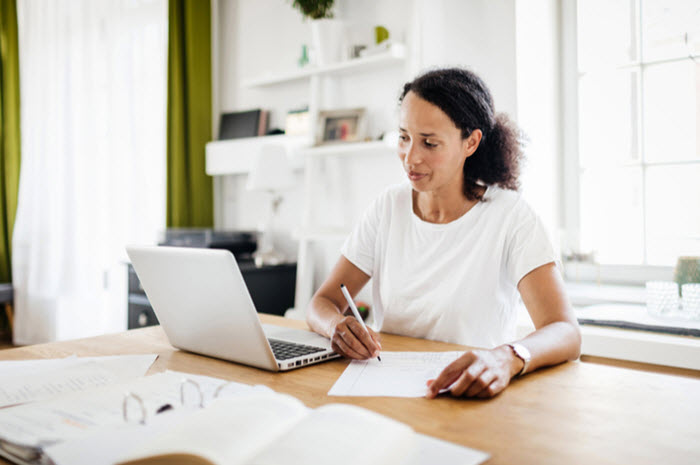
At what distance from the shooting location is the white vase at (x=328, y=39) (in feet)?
8.92

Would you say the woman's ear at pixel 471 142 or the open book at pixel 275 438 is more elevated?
the woman's ear at pixel 471 142

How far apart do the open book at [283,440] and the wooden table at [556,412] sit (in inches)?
3.3

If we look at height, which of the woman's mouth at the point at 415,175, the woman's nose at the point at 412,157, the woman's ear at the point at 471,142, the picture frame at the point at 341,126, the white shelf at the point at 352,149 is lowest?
the woman's mouth at the point at 415,175

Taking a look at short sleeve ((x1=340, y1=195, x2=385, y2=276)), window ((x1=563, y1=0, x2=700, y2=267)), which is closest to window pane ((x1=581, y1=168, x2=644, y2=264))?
window ((x1=563, y1=0, x2=700, y2=267))

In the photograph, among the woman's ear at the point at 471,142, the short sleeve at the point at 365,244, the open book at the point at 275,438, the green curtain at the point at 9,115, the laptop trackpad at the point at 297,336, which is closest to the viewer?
the open book at the point at 275,438

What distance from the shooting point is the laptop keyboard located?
1.08 meters

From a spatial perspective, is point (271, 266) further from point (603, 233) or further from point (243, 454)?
point (243, 454)

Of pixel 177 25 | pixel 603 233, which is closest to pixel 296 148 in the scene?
pixel 177 25

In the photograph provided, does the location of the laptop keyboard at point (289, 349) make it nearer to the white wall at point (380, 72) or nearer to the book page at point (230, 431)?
the book page at point (230, 431)

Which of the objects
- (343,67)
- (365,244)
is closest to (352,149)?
(343,67)

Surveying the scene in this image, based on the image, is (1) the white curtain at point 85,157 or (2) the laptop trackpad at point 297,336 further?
(1) the white curtain at point 85,157

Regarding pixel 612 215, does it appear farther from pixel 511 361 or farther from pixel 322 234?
pixel 511 361

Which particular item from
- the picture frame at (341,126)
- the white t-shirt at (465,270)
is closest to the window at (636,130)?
the picture frame at (341,126)

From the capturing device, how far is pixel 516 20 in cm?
228
